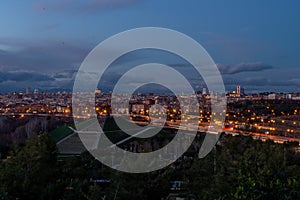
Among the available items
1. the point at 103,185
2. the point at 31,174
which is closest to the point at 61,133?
the point at 103,185

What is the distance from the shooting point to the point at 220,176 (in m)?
4.77

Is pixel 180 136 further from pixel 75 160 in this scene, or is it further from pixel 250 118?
pixel 250 118

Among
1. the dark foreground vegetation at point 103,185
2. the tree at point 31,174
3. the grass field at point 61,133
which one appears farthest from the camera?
the grass field at point 61,133

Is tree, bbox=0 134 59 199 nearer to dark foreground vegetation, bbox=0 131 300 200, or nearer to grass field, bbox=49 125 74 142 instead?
dark foreground vegetation, bbox=0 131 300 200

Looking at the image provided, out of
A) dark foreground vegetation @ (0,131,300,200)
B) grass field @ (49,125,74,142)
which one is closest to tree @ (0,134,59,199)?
dark foreground vegetation @ (0,131,300,200)

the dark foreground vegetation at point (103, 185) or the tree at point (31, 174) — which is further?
the tree at point (31, 174)

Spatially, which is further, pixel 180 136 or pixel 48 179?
pixel 180 136

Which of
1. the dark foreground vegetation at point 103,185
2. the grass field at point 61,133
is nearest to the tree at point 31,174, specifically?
the dark foreground vegetation at point 103,185

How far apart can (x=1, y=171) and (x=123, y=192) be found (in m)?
1.81

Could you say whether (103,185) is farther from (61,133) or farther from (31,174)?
(61,133)

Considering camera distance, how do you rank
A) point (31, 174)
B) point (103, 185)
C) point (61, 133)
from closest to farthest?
point (31, 174) < point (103, 185) < point (61, 133)

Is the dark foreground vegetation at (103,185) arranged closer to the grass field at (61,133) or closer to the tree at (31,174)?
the tree at (31,174)

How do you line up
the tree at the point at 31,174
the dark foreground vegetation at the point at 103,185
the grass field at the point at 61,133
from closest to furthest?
1. the dark foreground vegetation at the point at 103,185
2. the tree at the point at 31,174
3. the grass field at the point at 61,133

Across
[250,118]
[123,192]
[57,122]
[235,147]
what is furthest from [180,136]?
[250,118]
